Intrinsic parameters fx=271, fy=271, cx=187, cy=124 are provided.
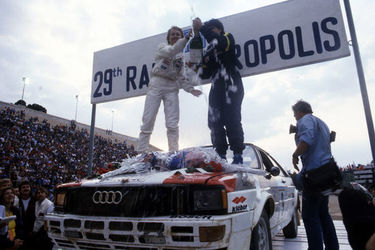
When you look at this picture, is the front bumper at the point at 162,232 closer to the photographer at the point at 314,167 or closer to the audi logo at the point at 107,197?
the audi logo at the point at 107,197

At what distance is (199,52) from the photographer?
4.15 metres

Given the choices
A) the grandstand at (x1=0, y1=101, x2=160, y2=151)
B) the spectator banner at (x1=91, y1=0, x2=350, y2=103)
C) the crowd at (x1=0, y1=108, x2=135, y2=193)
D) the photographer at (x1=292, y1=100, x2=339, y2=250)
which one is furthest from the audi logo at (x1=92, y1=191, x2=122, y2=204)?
the grandstand at (x1=0, y1=101, x2=160, y2=151)

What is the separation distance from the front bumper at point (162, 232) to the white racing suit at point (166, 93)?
228 cm

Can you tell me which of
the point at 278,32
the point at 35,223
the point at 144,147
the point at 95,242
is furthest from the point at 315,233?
the point at 35,223

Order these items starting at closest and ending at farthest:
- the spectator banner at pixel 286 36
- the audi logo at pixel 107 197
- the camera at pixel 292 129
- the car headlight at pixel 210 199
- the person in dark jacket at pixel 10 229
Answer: the car headlight at pixel 210 199 → the audi logo at pixel 107 197 → the camera at pixel 292 129 → the person in dark jacket at pixel 10 229 → the spectator banner at pixel 286 36

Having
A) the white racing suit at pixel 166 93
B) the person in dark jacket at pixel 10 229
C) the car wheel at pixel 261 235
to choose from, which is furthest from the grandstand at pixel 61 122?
the car wheel at pixel 261 235

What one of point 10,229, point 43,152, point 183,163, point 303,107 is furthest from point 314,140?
point 43,152

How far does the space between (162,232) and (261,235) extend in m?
1.02

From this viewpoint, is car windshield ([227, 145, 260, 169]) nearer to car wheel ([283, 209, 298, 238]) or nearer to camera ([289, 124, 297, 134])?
camera ([289, 124, 297, 134])

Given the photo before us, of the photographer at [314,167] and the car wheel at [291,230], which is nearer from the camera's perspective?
the photographer at [314,167]

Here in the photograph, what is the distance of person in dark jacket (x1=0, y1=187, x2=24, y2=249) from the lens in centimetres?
322

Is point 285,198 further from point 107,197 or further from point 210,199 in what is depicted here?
point 107,197

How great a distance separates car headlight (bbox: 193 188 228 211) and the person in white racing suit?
237 centimetres

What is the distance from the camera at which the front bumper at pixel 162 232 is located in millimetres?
1793
